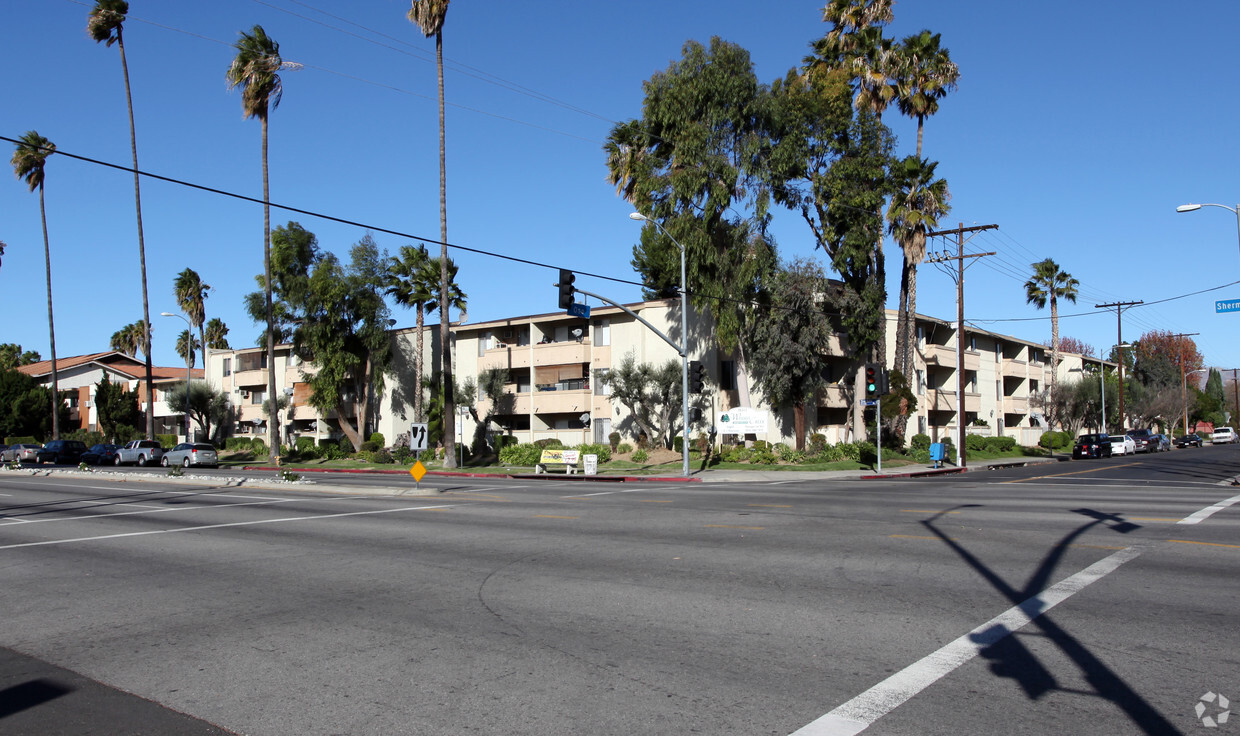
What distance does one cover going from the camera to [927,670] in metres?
6.14

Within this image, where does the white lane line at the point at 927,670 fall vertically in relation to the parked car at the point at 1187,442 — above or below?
above

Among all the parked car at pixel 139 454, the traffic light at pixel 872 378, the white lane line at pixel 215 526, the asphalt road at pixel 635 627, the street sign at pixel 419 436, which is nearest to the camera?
the asphalt road at pixel 635 627

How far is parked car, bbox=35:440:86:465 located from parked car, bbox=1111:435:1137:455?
214ft

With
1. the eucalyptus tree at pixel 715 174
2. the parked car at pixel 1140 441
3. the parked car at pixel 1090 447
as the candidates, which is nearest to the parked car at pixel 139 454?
the eucalyptus tree at pixel 715 174

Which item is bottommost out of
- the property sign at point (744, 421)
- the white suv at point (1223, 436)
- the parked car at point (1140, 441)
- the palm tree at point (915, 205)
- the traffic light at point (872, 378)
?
the white suv at point (1223, 436)

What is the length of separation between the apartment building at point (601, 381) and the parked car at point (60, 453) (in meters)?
12.4

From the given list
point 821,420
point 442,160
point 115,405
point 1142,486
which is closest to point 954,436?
point 821,420

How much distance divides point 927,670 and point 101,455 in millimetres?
54632

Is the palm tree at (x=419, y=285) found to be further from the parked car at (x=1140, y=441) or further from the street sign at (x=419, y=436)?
the parked car at (x=1140, y=441)

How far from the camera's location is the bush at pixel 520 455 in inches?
1735

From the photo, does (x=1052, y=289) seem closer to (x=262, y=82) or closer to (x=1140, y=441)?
(x=1140, y=441)

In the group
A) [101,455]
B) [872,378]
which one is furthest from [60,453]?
[872,378]

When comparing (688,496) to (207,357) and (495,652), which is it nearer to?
(495,652)

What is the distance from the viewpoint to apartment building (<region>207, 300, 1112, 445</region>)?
4456 cm
